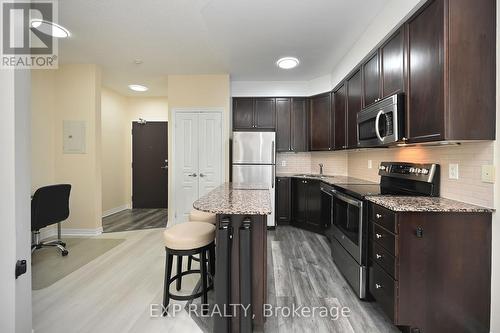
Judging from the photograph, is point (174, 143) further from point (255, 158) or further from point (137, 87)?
point (137, 87)

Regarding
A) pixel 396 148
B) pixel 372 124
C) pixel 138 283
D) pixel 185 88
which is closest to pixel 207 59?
pixel 185 88

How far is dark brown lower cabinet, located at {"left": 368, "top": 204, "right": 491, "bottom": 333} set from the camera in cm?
157

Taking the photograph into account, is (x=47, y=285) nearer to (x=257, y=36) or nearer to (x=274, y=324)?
(x=274, y=324)

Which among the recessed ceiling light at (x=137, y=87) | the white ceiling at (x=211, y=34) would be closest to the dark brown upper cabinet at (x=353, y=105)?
the white ceiling at (x=211, y=34)

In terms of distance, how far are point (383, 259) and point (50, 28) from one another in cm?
407

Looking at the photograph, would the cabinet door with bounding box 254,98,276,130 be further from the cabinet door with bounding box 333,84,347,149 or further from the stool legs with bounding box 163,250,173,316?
the stool legs with bounding box 163,250,173,316

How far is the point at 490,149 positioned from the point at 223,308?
205 centimetres

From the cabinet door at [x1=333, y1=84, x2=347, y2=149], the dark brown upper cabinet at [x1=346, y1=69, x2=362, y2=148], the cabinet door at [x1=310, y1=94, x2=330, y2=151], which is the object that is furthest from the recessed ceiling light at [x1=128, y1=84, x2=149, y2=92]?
the dark brown upper cabinet at [x1=346, y1=69, x2=362, y2=148]

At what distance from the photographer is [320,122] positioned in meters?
4.35

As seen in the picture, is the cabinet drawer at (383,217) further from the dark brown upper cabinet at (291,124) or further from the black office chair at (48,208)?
the black office chair at (48,208)

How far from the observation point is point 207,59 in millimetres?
3658

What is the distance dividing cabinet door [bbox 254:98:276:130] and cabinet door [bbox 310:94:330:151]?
72 cm

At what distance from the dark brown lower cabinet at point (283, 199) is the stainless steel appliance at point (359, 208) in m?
1.58

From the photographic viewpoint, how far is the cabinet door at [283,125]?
4.64 m
